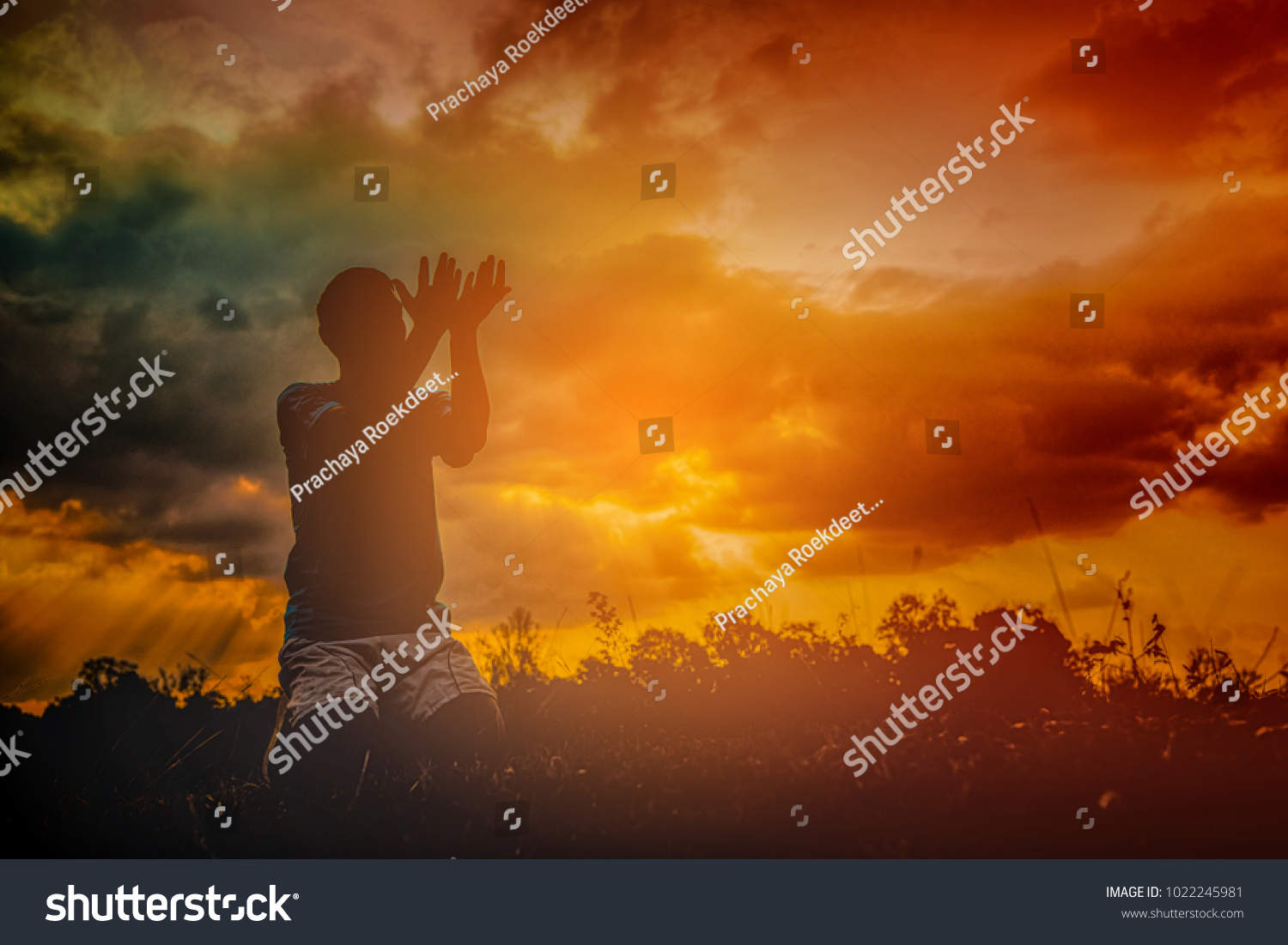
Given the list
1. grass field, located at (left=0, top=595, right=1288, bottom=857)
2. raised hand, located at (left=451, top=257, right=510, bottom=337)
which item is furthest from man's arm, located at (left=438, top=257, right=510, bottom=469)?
grass field, located at (left=0, top=595, right=1288, bottom=857)

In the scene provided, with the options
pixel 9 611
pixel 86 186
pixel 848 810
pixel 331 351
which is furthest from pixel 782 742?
pixel 86 186

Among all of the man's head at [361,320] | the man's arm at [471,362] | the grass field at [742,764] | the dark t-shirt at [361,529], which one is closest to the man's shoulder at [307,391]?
the dark t-shirt at [361,529]

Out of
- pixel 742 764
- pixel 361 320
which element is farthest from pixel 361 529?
pixel 742 764

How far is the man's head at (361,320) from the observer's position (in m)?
4.31

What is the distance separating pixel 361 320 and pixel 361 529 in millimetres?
995

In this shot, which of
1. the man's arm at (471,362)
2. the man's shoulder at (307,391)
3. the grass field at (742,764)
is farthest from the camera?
the man's shoulder at (307,391)

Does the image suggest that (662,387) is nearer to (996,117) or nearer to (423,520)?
(423,520)

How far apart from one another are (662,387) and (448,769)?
212 centimetres

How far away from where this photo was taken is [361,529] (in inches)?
169

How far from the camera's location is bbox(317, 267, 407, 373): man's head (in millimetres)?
4312

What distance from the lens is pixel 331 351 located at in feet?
14.6

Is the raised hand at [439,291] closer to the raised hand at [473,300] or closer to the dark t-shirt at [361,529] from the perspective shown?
the raised hand at [473,300]

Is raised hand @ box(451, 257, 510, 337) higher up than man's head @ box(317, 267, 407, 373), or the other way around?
man's head @ box(317, 267, 407, 373)

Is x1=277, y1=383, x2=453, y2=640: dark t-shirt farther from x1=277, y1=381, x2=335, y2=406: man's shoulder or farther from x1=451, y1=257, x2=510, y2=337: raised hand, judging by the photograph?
x1=451, y1=257, x2=510, y2=337: raised hand
